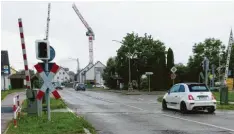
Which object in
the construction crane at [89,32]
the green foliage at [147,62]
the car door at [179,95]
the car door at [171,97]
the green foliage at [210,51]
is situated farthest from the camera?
the construction crane at [89,32]

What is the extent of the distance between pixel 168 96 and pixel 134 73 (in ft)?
147

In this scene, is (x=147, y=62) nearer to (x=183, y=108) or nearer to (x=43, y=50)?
(x=183, y=108)

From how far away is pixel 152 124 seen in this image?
13.7 m

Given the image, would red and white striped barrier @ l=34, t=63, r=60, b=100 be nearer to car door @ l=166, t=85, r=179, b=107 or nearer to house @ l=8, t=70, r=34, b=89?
car door @ l=166, t=85, r=179, b=107

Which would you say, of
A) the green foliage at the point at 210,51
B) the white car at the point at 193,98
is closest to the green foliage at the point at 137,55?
the green foliage at the point at 210,51

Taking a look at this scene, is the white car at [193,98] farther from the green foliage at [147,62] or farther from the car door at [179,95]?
the green foliage at [147,62]

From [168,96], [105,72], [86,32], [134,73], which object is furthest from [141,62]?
[86,32]

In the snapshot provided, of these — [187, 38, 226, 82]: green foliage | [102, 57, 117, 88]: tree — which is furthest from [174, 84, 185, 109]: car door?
[187, 38, 226, 82]: green foliage

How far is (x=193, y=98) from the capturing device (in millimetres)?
18656

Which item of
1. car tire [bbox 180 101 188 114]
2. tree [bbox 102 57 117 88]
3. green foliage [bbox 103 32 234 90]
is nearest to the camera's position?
car tire [bbox 180 101 188 114]

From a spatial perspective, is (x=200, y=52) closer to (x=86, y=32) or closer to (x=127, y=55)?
(x=127, y=55)

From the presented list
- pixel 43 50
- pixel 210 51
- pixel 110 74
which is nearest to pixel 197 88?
pixel 43 50

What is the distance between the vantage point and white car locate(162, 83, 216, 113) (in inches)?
733

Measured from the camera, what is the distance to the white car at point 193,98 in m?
18.6
